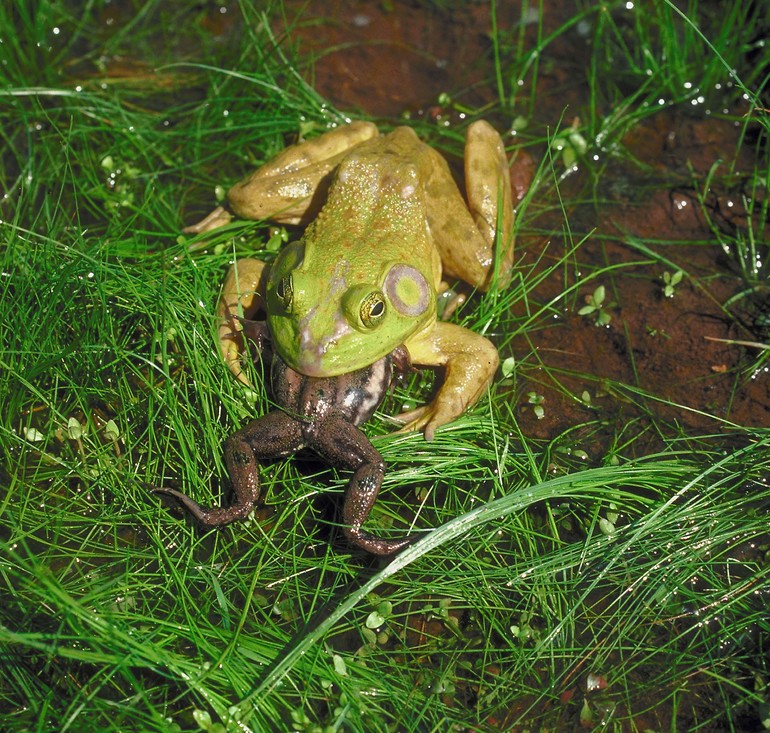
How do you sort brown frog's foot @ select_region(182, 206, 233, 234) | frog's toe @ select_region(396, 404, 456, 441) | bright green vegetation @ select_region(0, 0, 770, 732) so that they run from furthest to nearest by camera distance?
brown frog's foot @ select_region(182, 206, 233, 234) < frog's toe @ select_region(396, 404, 456, 441) < bright green vegetation @ select_region(0, 0, 770, 732)

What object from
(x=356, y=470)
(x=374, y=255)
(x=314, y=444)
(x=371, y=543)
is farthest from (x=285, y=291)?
(x=371, y=543)

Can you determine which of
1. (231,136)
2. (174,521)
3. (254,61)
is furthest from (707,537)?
(254,61)

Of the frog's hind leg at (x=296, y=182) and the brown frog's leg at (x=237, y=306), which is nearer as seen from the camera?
the brown frog's leg at (x=237, y=306)

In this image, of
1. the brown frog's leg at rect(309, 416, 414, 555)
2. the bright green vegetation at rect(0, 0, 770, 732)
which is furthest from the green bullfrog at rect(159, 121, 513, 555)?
the bright green vegetation at rect(0, 0, 770, 732)

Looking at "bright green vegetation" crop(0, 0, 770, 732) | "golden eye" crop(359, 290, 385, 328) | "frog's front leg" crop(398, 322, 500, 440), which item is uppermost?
"golden eye" crop(359, 290, 385, 328)

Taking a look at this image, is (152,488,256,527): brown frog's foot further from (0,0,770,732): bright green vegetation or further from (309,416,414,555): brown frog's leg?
(309,416,414,555): brown frog's leg

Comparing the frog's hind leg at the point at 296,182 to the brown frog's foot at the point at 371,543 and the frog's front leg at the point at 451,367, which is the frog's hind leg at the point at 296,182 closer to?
the frog's front leg at the point at 451,367

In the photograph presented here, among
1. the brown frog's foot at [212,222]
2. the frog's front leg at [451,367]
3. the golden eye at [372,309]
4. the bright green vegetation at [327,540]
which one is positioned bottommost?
the bright green vegetation at [327,540]

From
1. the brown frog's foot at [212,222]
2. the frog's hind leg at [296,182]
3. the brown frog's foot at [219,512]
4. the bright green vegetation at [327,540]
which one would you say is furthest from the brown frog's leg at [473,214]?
the brown frog's foot at [219,512]
